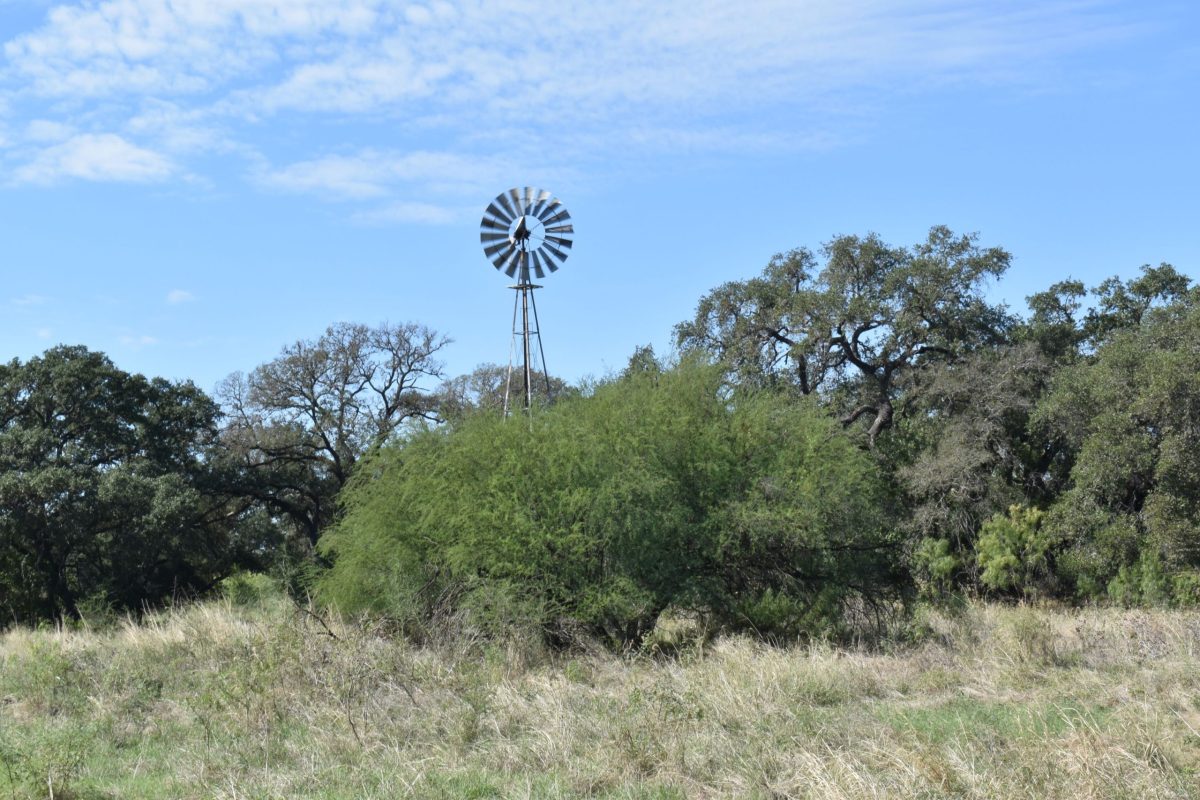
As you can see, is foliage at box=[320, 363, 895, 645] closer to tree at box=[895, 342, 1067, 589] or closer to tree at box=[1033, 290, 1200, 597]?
tree at box=[1033, 290, 1200, 597]

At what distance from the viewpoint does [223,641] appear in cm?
1437

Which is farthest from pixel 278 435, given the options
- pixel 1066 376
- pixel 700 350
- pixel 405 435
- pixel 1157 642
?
pixel 1157 642

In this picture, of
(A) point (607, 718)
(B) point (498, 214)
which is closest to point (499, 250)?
(B) point (498, 214)

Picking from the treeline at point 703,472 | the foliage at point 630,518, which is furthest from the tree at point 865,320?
the foliage at point 630,518

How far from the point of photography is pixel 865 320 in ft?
95.4

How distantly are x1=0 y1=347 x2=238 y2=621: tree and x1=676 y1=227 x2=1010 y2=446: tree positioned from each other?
15.9 meters

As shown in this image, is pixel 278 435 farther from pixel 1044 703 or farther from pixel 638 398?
pixel 1044 703

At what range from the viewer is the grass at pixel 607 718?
757 cm

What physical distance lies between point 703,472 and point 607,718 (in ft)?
25.2

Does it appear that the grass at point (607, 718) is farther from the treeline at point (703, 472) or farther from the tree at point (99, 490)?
the tree at point (99, 490)

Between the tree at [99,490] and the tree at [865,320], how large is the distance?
52.2 ft

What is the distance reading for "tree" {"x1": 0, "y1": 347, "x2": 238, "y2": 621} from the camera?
28.0 metres

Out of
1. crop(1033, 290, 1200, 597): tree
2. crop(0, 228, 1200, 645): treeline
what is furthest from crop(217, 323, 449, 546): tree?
crop(1033, 290, 1200, 597): tree

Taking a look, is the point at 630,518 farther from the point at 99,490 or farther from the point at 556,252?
the point at 99,490
